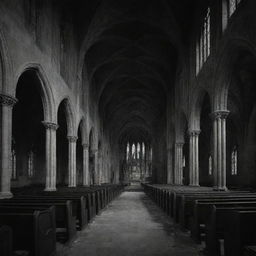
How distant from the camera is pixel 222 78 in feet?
51.0

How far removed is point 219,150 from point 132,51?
16.7 m

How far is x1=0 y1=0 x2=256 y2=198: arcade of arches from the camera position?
41.2 feet

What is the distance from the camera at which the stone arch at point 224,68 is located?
44.5 feet

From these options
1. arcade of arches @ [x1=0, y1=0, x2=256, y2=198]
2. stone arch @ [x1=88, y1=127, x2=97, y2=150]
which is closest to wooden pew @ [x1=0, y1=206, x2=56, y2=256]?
arcade of arches @ [x1=0, y1=0, x2=256, y2=198]

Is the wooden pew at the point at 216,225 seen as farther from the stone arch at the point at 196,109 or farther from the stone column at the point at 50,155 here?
the stone arch at the point at 196,109

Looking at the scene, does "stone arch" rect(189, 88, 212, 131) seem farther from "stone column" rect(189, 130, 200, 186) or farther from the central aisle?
the central aisle

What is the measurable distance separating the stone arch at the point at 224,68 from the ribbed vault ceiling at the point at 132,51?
821 cm

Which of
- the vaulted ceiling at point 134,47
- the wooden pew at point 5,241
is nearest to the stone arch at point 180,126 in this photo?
the vaulted ceiling at point 134,47

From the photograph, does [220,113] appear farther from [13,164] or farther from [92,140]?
[92,140]

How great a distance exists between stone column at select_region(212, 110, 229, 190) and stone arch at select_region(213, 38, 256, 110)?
486 millimetres

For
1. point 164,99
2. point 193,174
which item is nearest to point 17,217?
point 193,174

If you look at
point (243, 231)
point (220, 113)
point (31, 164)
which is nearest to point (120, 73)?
point (31, 164)

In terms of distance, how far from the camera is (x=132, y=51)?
2953 cm

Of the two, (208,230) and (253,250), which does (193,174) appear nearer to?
(208,230)
